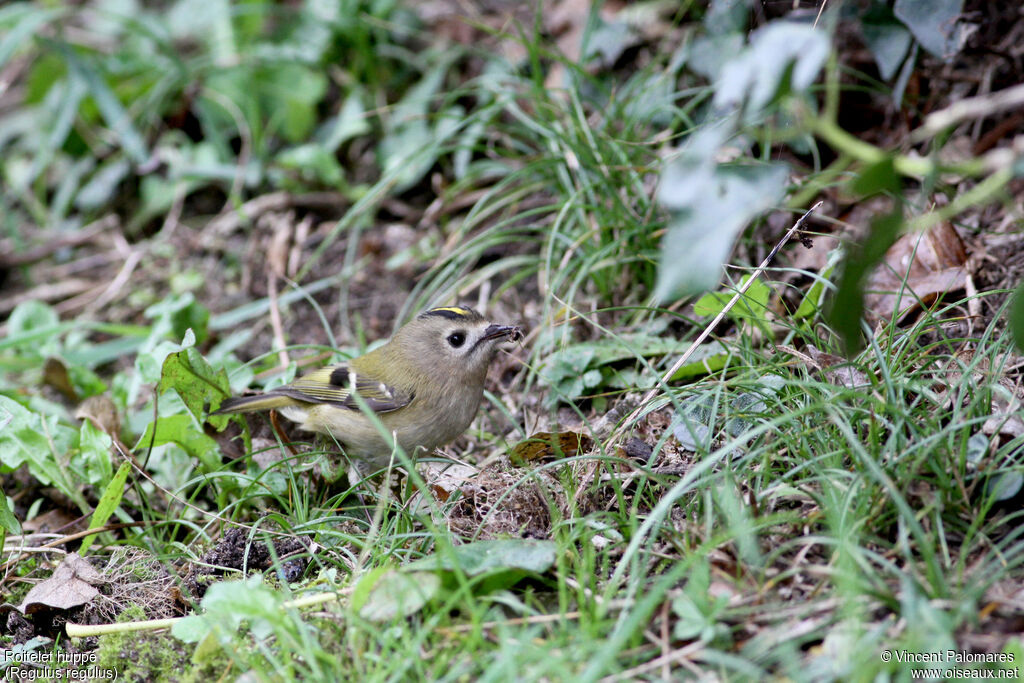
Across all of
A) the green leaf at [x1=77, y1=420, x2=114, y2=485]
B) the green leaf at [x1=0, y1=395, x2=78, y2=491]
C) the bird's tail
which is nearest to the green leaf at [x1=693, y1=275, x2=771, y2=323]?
the bird's tail

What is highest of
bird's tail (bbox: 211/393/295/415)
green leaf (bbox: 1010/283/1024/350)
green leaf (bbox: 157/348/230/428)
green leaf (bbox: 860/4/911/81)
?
green leaf (bbox: 860/4/911/81)

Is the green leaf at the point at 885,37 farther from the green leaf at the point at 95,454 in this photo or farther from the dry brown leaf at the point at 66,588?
the dry brown leaf at the point at 66,588

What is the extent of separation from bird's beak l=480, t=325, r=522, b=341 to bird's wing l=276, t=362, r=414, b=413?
1.24ft

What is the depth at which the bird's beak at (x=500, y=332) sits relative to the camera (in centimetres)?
335

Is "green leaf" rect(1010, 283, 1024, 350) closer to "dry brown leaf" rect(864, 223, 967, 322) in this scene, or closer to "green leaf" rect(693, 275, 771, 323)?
"green leaf" rect(693, 275, 771, 323)

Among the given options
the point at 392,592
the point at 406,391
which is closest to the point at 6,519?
the point at 406,391

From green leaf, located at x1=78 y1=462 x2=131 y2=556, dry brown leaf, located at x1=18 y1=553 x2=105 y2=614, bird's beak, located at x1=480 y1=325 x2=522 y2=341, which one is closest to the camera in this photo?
dry brown leaf, located at x1=18 y1=553 x2=105 y2=614

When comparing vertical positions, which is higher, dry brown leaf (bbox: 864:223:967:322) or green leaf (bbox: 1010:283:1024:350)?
green leaf (bbox: 1010:283:1024:350)

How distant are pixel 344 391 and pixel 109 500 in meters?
0.91

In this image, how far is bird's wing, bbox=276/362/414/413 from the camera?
3.40m

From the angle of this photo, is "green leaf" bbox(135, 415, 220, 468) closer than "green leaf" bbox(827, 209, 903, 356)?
No

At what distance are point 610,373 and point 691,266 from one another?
6.06ft

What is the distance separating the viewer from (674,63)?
396 centimetres

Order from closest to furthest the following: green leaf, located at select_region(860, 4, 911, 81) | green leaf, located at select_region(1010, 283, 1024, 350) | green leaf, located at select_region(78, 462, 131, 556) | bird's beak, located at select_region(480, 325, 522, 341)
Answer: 1. green leaf, located at select_region(1010, 283, 1024, 350)
2. green leaf, located at select_region(78, 462, 131, 556)
3. bird's beak, located at select_region(480, 325, 522, 341)
4. green leaf, located at select_region(860, 4, 911, 81)
